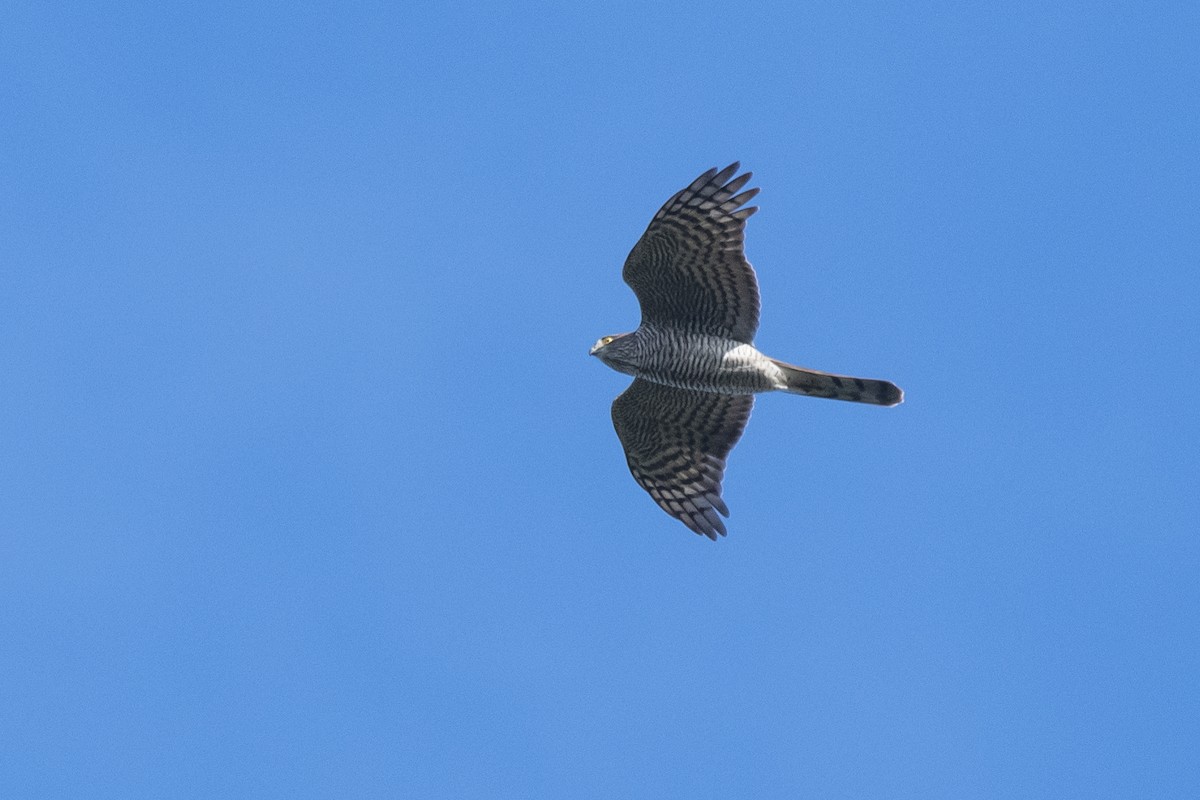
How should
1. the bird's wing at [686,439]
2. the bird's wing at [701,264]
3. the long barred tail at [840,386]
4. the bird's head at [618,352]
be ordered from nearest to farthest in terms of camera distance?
the bird's wing at [701,264] → the long barred tail at [840,386] → the bird's head at [618,352] → the bird's wing at [686,439]

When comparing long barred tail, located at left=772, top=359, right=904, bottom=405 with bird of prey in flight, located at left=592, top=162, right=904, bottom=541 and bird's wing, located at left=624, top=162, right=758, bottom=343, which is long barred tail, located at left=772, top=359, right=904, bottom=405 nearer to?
bird of prey in flight, located at left=592, top=162, right=904, bottom=541

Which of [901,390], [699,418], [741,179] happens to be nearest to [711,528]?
[699,418]

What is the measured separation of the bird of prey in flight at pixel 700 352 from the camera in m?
18.1

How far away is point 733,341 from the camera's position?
61.0ft

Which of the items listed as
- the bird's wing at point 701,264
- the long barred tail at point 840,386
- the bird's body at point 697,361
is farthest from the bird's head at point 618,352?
the long barred tail at point 840,386

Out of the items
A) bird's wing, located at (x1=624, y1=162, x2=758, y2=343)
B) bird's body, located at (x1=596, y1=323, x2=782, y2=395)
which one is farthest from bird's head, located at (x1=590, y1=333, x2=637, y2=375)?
bird's wing, located at (x1=624, y1=162, x2=758, y2=343)

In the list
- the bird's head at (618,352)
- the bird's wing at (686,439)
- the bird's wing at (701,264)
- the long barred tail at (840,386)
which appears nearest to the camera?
the bird's wing at (701,264)

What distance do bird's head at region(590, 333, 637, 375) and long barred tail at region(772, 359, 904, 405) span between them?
1.55 m

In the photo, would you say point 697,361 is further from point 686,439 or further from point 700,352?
point 686,439

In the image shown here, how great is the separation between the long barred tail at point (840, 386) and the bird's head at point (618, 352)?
155cm

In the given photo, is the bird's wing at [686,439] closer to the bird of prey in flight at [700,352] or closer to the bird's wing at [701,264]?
the bird of prey in flight at [700,352]

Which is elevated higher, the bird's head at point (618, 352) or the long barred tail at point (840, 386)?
the bird's head at point (618, 352)

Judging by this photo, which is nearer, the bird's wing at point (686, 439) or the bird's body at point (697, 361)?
the bird's body at point (697, 361)

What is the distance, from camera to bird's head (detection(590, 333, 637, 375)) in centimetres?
1898
